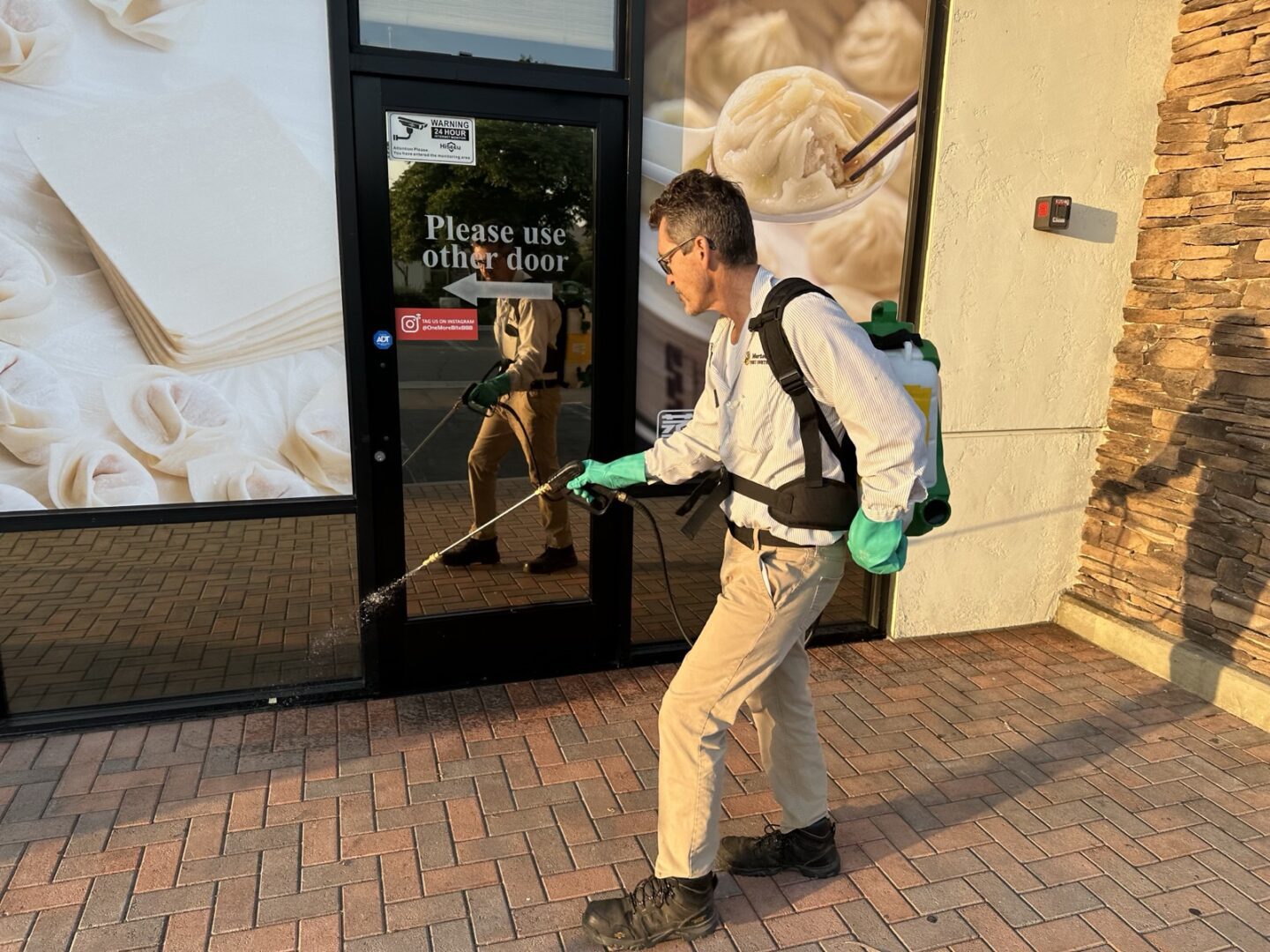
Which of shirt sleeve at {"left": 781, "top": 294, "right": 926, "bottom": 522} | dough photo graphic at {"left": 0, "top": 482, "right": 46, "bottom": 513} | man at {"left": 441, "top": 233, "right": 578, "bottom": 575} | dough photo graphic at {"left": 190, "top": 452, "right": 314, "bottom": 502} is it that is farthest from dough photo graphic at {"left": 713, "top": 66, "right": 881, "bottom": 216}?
dough photo graphic at {"left": 0, "top": 482, "right": 46, "bottom": 513}

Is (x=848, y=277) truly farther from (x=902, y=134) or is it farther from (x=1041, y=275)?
(x=1041, y=275)

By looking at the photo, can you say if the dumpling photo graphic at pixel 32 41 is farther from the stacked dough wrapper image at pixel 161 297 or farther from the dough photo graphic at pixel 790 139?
the dough photo graphic at pixel 790 139

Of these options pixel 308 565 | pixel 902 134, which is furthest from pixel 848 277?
pixel 308 565

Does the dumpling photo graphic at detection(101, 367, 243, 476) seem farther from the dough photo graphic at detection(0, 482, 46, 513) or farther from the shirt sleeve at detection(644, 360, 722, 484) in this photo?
the shirt sleeve at detection(644, 360, 722, 484)

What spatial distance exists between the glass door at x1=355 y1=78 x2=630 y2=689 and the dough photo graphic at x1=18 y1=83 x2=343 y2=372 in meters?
0.23

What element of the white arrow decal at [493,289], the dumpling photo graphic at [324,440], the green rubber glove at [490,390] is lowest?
the dumpling photo graphic at [324,440]

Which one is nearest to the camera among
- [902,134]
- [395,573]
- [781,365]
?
[781,365]

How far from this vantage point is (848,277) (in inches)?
172

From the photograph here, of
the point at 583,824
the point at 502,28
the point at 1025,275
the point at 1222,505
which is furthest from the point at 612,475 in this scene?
the point at 1222,505

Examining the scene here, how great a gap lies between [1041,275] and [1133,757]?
242cm

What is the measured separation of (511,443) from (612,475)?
1.21 meters

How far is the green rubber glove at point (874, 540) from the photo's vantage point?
2.34 metres

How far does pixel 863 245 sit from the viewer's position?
4.35m

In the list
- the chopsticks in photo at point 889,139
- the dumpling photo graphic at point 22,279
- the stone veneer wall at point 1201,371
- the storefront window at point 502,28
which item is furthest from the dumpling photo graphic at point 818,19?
the dumpling photo graphic at point 22,279
